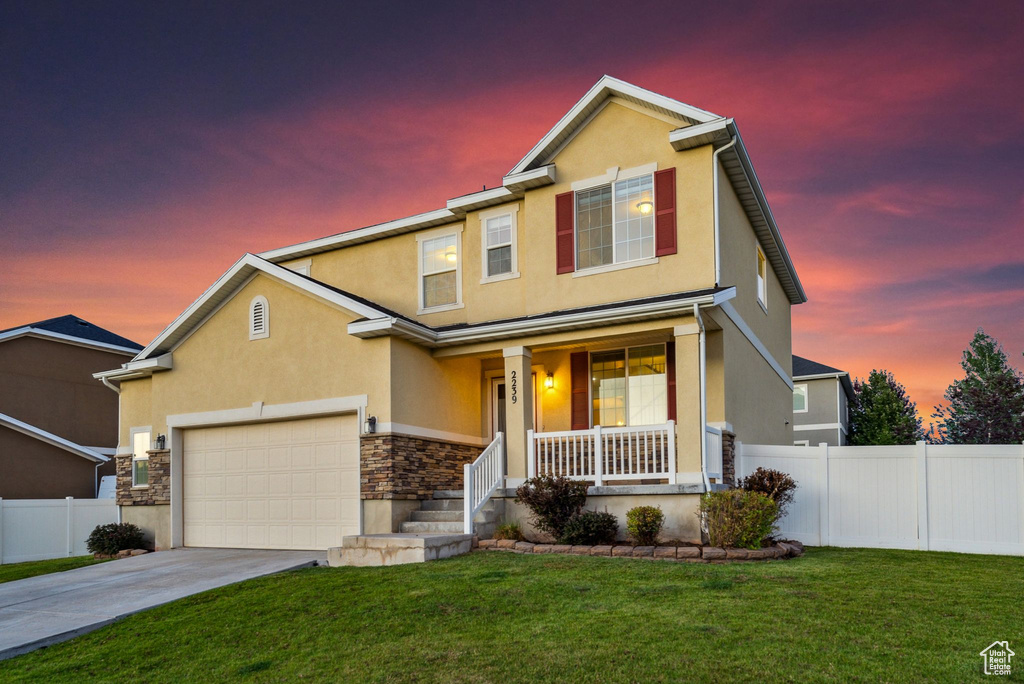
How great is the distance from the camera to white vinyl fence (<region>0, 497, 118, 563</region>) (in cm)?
1816

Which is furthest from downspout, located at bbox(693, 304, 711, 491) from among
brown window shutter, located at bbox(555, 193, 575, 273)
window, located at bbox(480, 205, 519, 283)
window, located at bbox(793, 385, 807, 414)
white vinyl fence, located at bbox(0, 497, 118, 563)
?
window, located at bbox(793, 385, 807, 414)

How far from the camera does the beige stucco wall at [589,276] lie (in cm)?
1278

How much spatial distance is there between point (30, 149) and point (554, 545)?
656 inches

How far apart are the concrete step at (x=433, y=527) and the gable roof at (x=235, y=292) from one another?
356 cm

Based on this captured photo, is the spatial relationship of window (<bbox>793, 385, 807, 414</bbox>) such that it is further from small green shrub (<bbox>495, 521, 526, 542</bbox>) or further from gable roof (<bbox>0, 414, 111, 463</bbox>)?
gable roof (<bbox>0, 414, 111, 463</bbox>)

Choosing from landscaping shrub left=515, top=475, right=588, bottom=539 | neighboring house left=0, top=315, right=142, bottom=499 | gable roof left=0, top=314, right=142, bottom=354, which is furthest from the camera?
gable roof left=0, top=314, right=142, bottom=354

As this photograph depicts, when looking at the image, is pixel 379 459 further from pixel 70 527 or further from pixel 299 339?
pixel 70 527

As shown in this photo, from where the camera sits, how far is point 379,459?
42.9 ft

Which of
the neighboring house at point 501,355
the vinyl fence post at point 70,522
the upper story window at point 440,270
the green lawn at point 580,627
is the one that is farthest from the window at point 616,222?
the vinyl fence post at point 70,522

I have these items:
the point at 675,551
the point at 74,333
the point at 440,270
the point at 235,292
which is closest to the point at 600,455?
the point at 675,551

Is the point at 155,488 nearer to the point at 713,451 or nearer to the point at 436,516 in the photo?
the point at 436,516

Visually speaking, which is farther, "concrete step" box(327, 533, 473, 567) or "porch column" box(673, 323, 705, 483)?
"porch column" box(673, 323, 705, 483)

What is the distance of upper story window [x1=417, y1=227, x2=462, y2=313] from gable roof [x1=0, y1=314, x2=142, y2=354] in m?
15.3

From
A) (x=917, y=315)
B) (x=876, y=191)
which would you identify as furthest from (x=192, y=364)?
(x=917, y=315)
